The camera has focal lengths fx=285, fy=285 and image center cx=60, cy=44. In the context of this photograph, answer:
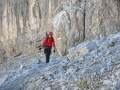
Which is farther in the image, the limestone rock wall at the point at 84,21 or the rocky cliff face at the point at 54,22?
the rocky cliff face at the point at 54,22

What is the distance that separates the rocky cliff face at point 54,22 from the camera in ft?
87.9

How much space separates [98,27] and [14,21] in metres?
35.5

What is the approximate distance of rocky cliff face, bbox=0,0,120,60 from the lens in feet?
87.9

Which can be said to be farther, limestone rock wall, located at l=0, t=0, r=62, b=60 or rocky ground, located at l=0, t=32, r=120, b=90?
limestone rock wall, located at l=0, t=0, r=62, b=60

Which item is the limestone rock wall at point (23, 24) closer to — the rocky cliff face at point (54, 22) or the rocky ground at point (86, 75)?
the rocky cliff face at point (54, 22)

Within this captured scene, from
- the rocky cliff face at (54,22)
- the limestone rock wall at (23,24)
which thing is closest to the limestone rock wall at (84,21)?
the rocky cliff face at (54,22)

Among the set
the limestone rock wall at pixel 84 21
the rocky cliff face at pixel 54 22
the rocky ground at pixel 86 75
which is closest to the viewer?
the rocky ground at pixel 86 75

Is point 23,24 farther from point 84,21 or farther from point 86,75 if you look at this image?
point 86,75

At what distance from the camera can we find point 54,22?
3125 cm

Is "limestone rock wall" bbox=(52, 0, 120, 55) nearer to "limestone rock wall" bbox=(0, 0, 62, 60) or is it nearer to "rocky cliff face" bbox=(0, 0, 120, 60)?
"rocky cliff face" bbox=(0, 0, 120, 60)

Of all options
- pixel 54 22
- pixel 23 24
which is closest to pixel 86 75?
pixel 54 22

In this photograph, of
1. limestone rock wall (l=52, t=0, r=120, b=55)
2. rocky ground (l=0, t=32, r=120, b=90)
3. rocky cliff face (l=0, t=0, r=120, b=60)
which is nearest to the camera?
rocky ground (l=0, t=32, r=120, b=90)

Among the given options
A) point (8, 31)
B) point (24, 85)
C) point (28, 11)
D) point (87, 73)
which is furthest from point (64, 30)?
point (8, 31)

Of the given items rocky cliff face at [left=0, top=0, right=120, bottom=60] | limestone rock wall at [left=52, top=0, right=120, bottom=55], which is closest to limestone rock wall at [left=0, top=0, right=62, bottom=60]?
rocky cliff face at [left=0, top=0, right=120, bottom=60]
